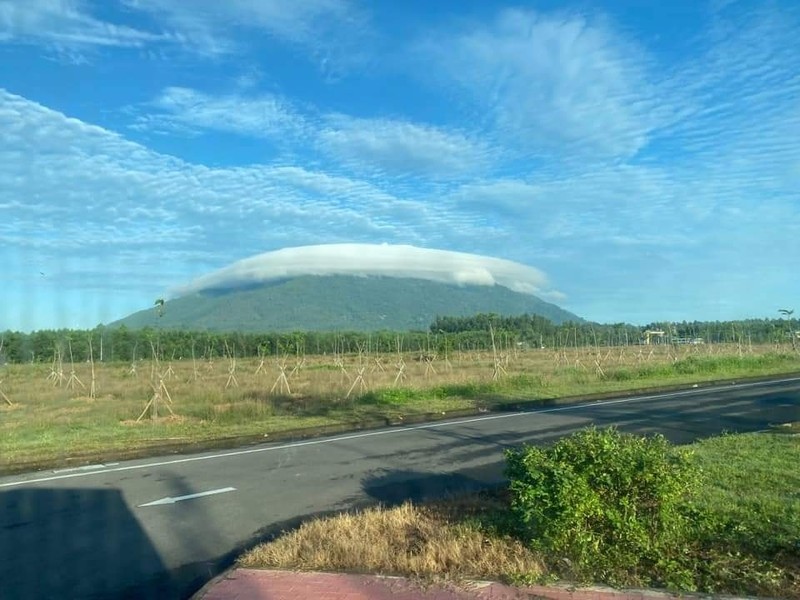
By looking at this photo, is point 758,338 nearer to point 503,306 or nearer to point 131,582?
point 503,306

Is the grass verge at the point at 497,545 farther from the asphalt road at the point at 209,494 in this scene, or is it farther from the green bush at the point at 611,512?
the asphalt road at the point at 209,494

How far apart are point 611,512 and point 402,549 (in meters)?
1.77

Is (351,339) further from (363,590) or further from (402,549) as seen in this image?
(363,590)

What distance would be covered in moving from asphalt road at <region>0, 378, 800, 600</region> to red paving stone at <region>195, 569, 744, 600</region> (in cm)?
58

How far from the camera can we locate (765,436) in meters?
11.9

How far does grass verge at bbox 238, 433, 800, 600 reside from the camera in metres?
5.28

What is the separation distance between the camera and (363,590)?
17.3 ft

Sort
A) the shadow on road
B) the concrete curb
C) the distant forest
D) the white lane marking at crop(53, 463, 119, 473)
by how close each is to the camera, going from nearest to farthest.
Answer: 1. the concrete curb
2. the shadow on road
3. the white lane marking at crop(53, 463, 119, 473)
4. the distant forest

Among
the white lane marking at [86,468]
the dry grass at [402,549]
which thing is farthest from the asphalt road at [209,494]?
the dry grass at [402,549]

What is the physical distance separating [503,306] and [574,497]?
105935mm

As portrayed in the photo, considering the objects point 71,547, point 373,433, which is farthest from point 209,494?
point 373,433

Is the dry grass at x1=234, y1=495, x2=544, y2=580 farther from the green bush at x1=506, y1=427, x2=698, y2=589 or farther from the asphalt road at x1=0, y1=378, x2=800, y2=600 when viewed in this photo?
the asphalt road at x1=0, y1=378, x2=800, y2=600

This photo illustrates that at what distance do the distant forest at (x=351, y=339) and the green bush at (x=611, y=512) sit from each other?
20964mm

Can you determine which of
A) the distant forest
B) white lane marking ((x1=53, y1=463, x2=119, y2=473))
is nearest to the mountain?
the distant forest
